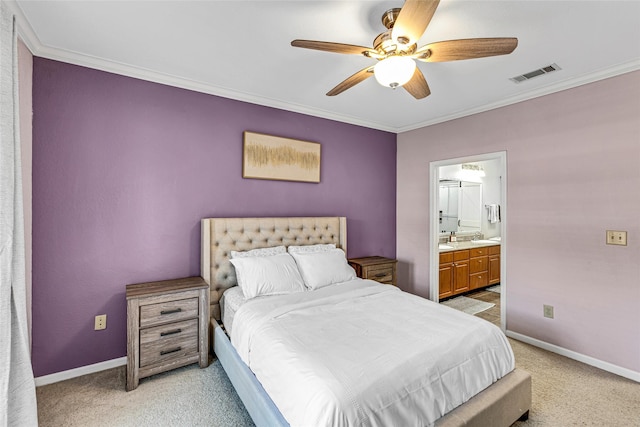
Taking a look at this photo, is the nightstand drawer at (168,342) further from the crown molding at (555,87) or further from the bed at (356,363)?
the crown molding at (555,87)

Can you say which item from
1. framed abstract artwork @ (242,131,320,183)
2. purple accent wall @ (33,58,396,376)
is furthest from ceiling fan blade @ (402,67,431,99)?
purple accent wall @ (33,58,396,376)

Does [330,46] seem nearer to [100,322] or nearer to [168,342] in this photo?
[168,342]

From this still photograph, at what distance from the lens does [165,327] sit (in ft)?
7.77

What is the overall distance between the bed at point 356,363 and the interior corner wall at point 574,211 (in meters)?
1.37

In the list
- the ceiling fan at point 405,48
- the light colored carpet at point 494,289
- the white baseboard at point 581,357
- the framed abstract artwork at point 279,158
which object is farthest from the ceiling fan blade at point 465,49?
the light colored carpet at point 494,289

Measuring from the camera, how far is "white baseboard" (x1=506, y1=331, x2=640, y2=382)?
2.46 metres

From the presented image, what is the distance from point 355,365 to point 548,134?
2984 mm

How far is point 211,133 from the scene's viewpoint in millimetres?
2975

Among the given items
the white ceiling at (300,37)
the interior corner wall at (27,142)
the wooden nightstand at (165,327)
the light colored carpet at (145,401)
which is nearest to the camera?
the white ceiling at (300,37)

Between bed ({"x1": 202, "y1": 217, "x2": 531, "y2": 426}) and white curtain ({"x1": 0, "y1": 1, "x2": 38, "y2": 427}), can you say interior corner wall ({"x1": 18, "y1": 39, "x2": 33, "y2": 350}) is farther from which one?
bed ({"x1": 202, "y1": 217, "x2": 531, "y2": 426})

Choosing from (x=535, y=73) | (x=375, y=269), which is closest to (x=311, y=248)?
(x=375, y=269)

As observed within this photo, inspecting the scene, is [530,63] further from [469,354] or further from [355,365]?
[355,365]

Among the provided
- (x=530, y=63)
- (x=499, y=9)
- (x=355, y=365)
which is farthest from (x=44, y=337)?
(x=530, y=63)

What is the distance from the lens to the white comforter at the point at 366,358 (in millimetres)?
1338
